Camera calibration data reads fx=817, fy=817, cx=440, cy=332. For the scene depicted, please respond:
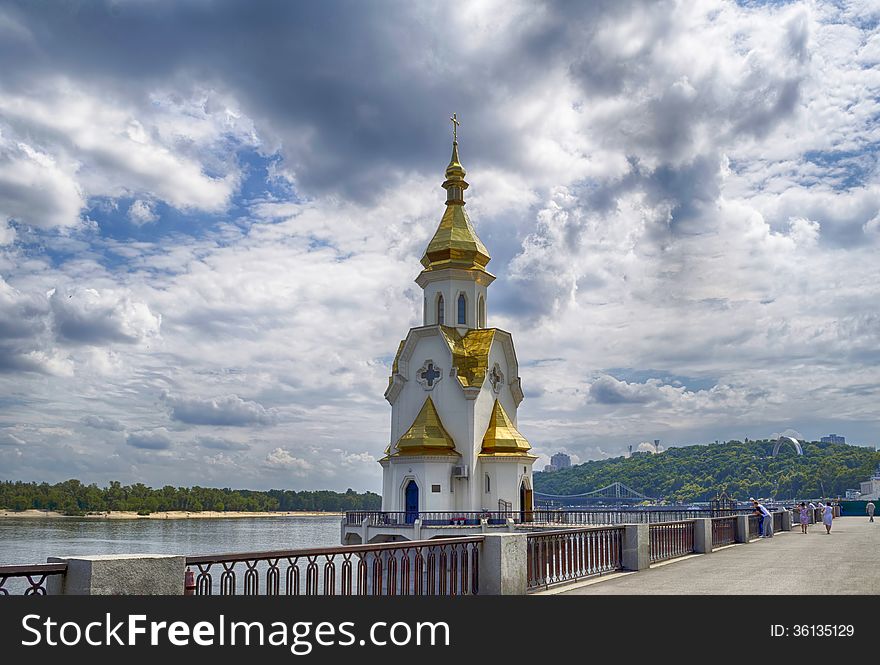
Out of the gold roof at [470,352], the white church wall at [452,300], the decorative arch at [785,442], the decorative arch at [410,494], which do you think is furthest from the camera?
the decorative arch at [785,442]

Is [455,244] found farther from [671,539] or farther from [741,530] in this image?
[671,539]

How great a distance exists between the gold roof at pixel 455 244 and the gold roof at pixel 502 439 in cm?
872

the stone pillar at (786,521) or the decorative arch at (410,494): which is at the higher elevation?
the decorative arch at (410,494)

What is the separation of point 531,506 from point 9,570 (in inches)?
1505

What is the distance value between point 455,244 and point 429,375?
25.4 ft

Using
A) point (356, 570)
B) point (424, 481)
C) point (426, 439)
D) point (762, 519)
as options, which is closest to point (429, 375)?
point (426, 439)

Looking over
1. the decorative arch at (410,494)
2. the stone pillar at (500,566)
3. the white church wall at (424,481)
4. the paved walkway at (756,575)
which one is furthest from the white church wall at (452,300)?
the stone pillar at (500,566)

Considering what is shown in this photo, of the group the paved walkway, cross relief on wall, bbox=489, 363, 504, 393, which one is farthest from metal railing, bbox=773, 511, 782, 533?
cross relief on wall, bbox=489, 363, 504, 393

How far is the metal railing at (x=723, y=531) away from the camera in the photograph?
74.1 ft

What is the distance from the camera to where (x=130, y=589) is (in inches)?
260

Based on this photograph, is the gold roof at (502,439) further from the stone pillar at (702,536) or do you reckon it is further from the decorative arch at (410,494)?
the stone pillar at (702,536)
